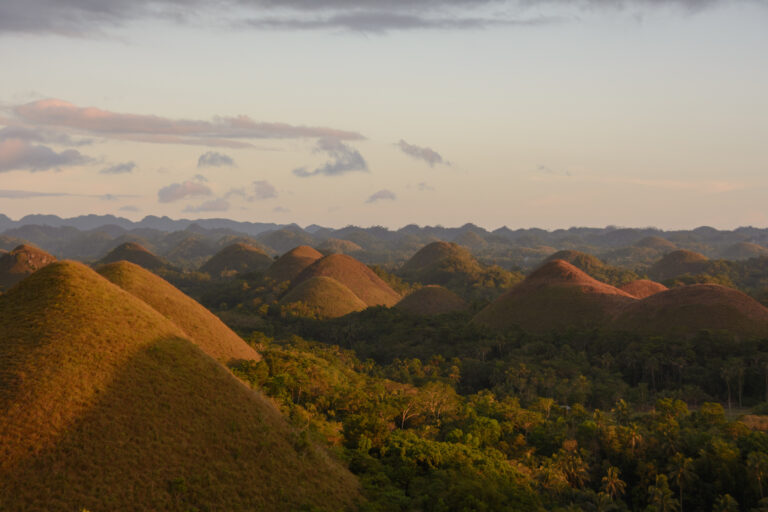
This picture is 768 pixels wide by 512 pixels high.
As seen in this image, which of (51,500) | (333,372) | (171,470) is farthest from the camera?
(333,372)

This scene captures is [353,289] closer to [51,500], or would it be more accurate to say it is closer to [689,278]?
[689,278]

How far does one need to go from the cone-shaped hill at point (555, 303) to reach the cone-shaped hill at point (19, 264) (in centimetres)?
12819

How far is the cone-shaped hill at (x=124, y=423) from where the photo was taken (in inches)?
1243

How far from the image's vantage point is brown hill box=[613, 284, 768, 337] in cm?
9312

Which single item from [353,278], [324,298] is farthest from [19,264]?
[353,278]

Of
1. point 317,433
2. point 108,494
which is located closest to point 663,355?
point 317,433

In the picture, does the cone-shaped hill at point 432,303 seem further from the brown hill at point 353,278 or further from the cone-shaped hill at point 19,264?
the cone-shaped hill at point 19,264

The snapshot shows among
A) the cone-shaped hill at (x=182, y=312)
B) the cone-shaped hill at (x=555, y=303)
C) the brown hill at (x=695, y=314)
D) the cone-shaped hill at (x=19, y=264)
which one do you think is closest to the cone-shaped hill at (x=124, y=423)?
the cone-shaped hill at (x=182, y=312)

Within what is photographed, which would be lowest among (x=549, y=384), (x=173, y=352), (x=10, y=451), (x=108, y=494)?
(x=549, y=384)

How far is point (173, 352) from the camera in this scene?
44.5m

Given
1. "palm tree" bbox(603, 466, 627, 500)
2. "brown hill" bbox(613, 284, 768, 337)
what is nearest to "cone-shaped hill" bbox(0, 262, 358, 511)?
"palm tree" bbox(603, 466, 627, 500)

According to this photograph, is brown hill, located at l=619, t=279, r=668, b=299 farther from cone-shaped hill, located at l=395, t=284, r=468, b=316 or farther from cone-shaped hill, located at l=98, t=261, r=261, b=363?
cone-shaped hill, located at l=98, t=261, r=261, b=363

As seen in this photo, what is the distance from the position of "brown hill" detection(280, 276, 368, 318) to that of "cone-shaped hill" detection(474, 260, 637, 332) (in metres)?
37.0

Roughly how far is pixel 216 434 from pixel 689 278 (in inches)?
7210
